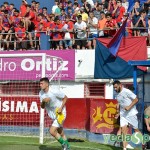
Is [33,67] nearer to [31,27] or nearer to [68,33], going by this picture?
[68,33]

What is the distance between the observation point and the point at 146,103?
15.9 m

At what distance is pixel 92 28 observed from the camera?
19.7 meters

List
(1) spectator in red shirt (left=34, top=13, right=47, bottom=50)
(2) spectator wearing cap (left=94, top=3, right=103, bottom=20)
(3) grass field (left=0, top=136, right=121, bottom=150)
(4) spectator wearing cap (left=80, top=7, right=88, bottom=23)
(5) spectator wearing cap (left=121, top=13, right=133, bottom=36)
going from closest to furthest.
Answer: (3) grass field (left=0, top=136, right=121, bottom=150)
(5) spectator wearing cap (left=121, top=13, right=133, bottom=36)
(1) spectator in red shirt (left=34, top=13, right=47, bottom=50)
(4) spectator wearing cap (left=80, top=7, right=88, bottom=23)
(2) spectator wearing cap (left=94, top=3, right=103, bottom=20)

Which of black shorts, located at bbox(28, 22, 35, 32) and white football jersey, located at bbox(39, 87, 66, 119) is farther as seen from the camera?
black shorts, located at bbox(28, 22, 35, 32)

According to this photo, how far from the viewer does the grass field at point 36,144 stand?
1425cm

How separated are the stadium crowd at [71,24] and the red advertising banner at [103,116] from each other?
3.28 m

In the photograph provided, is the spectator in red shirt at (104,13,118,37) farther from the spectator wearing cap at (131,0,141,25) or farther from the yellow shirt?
the yellow shirt

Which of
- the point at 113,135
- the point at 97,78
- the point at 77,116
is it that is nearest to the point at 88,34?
the point at 97,78

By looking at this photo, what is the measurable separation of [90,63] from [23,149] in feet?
20.2

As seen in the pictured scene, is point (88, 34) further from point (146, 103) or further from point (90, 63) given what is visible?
point (146, 103)

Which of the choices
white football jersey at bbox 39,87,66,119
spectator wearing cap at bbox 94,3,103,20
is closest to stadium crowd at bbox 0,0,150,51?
spectator wearing cap at bbox 94,3,103,20

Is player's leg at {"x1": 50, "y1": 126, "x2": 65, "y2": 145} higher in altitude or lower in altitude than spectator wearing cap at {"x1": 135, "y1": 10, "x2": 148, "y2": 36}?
lower

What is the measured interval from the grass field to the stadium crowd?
15.5 feet

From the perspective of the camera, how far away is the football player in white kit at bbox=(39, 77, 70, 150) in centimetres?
1282
